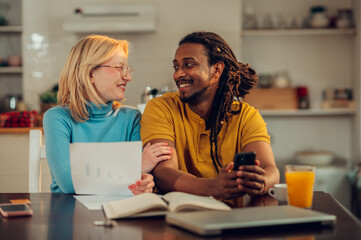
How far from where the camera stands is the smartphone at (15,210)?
3.93 ft

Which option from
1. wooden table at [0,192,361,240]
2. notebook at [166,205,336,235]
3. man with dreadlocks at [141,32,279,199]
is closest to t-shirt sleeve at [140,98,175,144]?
man with dreadlocks at [141,32,279,199]

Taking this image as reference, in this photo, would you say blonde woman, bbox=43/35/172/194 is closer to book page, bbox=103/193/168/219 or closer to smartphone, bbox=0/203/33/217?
smartphone, bbox=0/203/33/217

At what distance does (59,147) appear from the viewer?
1.79 metres

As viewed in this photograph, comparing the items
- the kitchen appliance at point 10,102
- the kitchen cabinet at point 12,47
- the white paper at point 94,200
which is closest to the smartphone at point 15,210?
the white paper at point 94,200

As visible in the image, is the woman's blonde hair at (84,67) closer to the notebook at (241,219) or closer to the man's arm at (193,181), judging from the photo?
the man's arm at (193,181)

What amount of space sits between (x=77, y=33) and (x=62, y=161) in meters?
2.99

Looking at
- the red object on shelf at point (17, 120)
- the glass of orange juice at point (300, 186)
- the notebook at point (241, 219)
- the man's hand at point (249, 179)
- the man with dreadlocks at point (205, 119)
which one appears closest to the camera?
the notebook at point (241, 219)

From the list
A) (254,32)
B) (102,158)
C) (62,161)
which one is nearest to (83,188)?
(102,158)

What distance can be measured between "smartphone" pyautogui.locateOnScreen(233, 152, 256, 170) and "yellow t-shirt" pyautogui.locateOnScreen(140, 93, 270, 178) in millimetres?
410

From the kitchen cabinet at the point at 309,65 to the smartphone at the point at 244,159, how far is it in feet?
10.7

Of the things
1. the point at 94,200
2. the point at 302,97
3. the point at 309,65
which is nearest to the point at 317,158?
the point at 302,97

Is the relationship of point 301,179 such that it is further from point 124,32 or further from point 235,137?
point 124,32

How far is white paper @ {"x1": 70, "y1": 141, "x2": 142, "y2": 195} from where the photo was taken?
4.78 feet

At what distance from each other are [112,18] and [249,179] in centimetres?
327
